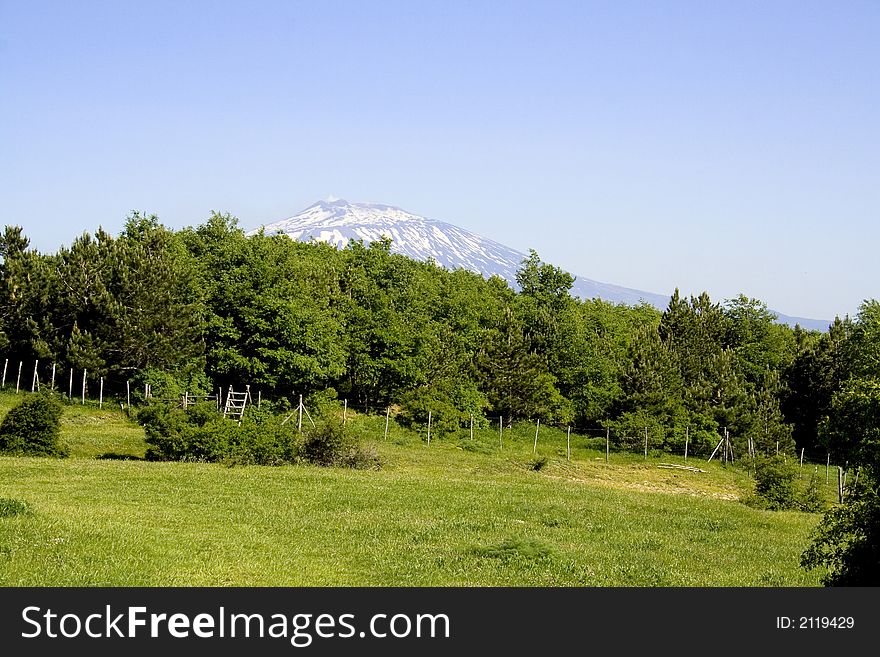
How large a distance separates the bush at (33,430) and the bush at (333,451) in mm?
10795

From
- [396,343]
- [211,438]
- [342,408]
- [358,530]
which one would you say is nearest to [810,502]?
[358,530]

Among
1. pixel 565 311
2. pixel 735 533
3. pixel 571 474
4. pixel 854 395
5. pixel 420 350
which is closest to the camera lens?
pixel 854 395

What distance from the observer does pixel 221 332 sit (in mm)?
67188

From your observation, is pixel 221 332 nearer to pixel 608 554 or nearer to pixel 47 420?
pixel 47 420

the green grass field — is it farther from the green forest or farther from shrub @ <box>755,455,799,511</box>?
the green forest

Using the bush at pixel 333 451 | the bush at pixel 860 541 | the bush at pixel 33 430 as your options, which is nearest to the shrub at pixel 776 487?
the bush at pixel 333 451

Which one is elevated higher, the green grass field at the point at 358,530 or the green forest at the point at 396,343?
the green forest at the point at 396,343

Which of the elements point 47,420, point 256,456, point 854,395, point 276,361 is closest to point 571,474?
point 256,456

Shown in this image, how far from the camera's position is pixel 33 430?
130ft

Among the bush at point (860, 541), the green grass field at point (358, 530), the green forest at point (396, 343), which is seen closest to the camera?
the bush at point (860, 541)
